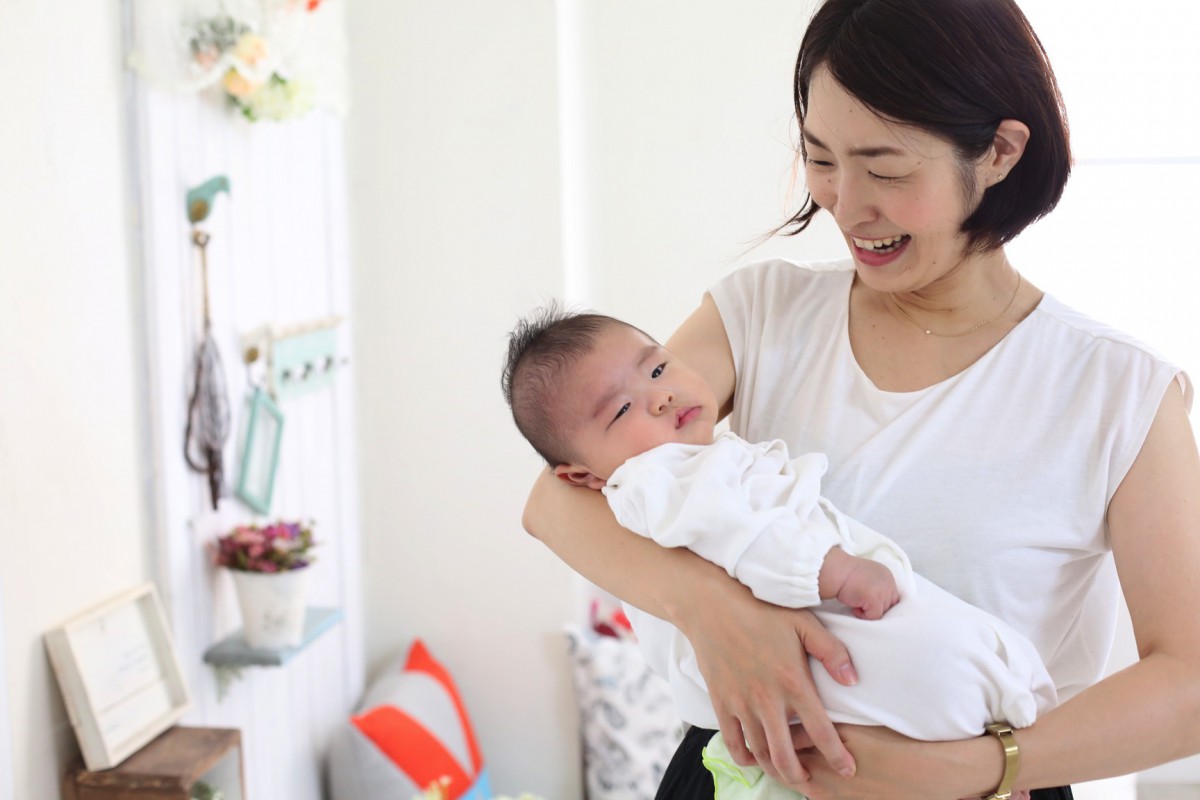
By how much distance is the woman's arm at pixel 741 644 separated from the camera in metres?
0.95

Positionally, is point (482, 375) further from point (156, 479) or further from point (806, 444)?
point (806, 444)

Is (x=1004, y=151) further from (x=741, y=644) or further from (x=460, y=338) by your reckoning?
(x=460, y=338)

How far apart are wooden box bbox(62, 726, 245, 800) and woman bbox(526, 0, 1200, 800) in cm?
90

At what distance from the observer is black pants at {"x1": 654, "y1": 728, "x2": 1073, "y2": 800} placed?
1209 mm

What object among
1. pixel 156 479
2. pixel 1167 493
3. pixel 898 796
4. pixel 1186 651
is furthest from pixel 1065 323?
pixel 156 479

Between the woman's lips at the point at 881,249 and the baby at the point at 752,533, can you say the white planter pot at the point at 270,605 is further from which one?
the woman's lips at the point at 881,249

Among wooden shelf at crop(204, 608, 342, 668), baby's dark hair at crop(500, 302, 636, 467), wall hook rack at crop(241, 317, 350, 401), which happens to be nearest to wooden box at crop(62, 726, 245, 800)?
wooden shelf at crop(204, 608, 342, 668)

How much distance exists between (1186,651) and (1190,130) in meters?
2.10

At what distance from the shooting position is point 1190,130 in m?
2.61

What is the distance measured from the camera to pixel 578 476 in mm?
1165

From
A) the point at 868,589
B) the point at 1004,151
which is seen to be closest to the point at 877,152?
the point at 1004,151

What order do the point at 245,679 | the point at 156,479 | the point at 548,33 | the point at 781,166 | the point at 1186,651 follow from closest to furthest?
1. the point at 1186,651
2. the point at 156,479
3. the point at 245,679
4. the point at 548,33
5. the point at 781,166

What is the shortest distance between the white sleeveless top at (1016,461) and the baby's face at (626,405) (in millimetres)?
139

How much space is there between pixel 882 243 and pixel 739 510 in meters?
0.33
